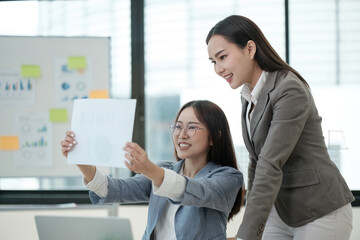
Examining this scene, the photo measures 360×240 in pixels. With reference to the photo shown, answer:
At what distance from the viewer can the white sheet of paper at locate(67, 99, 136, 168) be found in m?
1.28

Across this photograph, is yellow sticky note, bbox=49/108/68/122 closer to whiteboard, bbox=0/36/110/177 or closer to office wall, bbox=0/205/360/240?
whiteboard, bbox=0/36/110/177

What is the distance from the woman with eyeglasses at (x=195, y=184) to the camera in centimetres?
144

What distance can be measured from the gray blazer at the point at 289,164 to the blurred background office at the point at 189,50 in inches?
73.4

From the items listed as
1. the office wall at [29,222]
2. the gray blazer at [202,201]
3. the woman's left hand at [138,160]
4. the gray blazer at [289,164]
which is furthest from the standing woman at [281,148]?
the office wall at [29,222]

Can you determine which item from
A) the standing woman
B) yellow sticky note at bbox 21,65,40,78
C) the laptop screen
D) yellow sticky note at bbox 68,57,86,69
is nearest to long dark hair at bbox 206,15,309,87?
the standing woman

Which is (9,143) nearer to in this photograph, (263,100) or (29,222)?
(29,222)

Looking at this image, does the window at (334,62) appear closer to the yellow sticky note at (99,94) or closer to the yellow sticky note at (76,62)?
the yellow sticky note at (99,94)

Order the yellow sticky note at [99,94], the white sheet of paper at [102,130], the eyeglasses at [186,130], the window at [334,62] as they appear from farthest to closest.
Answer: the window at [334,62], the yellow sticky note at [99,94], the eyeglasses at [186,130], the white sheet of paper at [102,130]

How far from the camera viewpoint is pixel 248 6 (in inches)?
127

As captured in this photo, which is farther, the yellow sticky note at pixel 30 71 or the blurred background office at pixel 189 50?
the blurred background office at pixel 189 50

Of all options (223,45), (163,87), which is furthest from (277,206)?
(163,87)

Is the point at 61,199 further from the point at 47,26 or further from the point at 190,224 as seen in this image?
the point at 190,224

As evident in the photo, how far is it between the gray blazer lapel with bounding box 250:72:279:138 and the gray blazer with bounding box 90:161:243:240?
0.24 meters

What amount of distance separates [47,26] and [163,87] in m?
1.00
